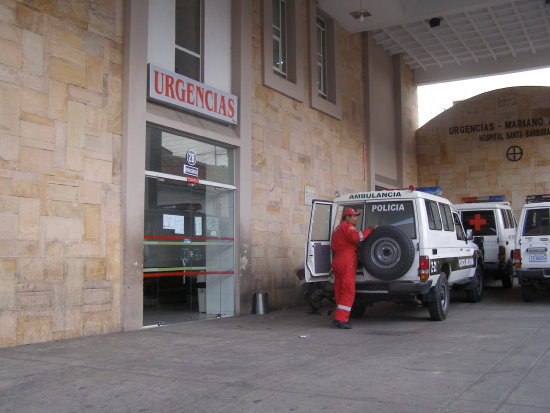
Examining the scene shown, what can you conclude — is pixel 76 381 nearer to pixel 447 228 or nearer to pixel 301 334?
pixel 301 334

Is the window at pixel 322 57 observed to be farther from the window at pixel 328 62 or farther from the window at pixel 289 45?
the window at pixel 289 45

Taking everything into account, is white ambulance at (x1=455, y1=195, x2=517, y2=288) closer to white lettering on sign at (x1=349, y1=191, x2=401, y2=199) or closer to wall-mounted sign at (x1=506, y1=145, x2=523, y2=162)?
white lettering on sign at (x1=349, y1=191, x2=401, y2=199)

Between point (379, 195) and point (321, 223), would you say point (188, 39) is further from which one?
point (379, 195)

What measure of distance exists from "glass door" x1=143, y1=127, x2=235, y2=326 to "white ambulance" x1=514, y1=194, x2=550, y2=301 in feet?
19.7

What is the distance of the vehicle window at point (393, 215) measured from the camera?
381 inches

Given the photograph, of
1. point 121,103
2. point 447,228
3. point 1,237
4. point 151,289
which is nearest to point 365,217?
point 447,228

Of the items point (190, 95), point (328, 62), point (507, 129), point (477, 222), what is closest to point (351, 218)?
point (190, 95)

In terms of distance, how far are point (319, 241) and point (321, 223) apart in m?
0.35

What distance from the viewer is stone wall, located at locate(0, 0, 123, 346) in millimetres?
7664

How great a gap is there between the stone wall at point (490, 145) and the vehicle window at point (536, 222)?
32.0 feet

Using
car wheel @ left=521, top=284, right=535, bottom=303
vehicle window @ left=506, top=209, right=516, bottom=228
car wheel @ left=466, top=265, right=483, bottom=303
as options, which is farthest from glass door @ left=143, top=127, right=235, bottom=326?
vehicle window @ left=506, top=209, right=516, bottom=228

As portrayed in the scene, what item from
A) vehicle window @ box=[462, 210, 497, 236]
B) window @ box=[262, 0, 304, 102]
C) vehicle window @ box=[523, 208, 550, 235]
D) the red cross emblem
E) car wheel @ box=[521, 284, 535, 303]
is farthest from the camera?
the red cross emblem

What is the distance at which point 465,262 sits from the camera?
11.9 meters

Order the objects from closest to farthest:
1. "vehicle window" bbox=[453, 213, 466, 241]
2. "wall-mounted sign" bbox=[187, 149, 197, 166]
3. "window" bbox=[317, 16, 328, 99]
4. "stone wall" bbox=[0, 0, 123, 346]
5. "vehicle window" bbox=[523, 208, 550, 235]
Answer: "stone wall" bbox=[0, 0, 123, 346]
"wall-mounted sign" bbox=[187, 149, 197, 166]
"vehicle window" bbox=[453, 213, 466, 241]
"vehicle window" bbox=[523, 208, 550, 235]
"window" bbox=[317, 16, 328, 99]
